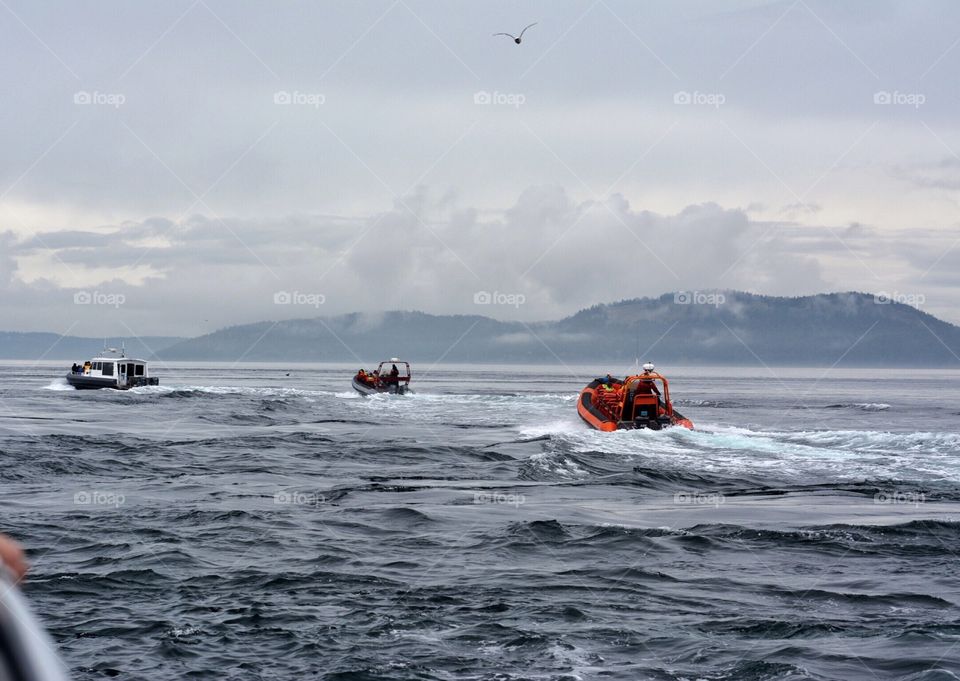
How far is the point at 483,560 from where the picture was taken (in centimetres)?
1426

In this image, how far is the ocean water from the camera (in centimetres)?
987

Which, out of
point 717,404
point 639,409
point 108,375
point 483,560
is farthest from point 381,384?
point 483,560

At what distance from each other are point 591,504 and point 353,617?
33.0 feet

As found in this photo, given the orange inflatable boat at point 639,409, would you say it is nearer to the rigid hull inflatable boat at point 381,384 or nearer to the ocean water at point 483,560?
the ocean water at point 483,560

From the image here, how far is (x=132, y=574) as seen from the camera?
12.7 meters

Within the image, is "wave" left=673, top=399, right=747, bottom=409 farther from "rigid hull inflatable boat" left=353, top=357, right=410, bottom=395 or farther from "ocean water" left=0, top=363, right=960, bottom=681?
"ocean water" left=0, top=363, right=960, bottom=681

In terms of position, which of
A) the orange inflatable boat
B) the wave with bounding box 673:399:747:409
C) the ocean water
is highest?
the orange inflatable boat

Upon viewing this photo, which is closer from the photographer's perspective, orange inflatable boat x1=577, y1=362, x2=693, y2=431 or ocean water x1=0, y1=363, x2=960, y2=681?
ocean water x1=0, y1=363, x2=960, y2=681

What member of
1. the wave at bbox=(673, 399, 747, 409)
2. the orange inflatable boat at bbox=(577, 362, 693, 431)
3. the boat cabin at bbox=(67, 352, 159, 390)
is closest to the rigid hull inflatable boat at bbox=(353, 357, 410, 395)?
the boat cabin at bbox=(67, 352, 159, 390)

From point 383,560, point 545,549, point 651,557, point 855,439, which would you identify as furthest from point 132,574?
point 855,439

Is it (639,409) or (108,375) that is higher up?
(108,375)

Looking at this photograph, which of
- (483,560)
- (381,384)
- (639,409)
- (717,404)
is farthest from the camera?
(717,404)

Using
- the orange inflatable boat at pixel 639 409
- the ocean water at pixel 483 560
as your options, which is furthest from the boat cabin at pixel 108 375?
the orange inflatable boat at pixel 639 409

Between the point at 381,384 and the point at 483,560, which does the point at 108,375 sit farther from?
the point at 483,560
